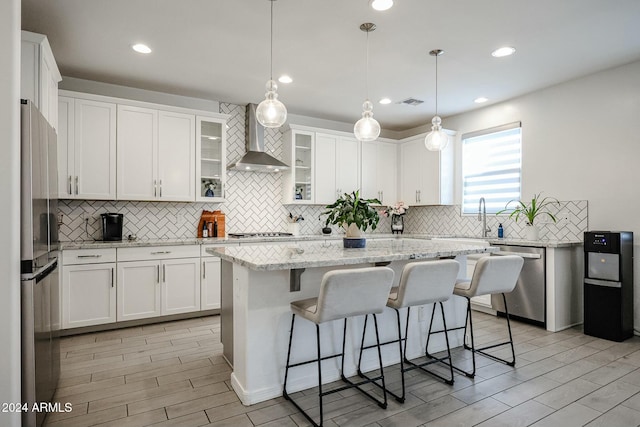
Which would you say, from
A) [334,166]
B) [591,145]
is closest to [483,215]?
[591,145]

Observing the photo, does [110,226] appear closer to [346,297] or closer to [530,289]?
[346,297]

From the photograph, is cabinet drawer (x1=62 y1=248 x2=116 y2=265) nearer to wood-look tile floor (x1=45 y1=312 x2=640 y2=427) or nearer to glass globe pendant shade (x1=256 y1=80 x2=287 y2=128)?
wood-look tile floor (x1=45 y1=312 x2=640 y2=427)

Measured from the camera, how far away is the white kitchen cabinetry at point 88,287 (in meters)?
3.63

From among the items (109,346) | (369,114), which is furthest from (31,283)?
(369,114)

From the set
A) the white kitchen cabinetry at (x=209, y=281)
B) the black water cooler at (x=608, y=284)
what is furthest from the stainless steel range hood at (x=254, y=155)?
the black water cooler at (x=608, y=284)

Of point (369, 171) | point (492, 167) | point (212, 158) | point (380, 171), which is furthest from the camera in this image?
point (380, 171)

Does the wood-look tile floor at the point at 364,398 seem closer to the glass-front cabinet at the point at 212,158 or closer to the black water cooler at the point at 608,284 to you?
the black water cooler at the point at 608,284

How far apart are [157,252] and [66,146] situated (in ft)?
4.70

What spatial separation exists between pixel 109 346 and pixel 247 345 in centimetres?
189

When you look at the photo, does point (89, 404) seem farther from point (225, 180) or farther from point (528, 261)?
point (528, 261)

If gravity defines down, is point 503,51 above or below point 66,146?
above

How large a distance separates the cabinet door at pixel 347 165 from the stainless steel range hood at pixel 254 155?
3.19 ft

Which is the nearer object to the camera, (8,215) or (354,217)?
(8,215)

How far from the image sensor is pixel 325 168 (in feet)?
17.9
